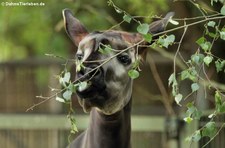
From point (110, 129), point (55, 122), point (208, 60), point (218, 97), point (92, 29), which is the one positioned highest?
point (208, 60)

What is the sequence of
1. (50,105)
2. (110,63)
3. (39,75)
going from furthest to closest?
(39,75) < (50,105) < (110,63)

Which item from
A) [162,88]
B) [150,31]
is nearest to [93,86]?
[150,31]

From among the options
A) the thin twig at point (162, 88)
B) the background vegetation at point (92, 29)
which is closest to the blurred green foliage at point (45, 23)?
the background vegetation at point (92, 29)

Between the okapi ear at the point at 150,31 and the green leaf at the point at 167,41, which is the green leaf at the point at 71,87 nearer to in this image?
the green leaf at the point at 167,41

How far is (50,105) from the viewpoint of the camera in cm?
629

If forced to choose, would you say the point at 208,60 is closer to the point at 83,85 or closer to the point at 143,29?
the point at 143,29

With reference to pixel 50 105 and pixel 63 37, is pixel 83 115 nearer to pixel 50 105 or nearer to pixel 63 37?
pixel 50 105

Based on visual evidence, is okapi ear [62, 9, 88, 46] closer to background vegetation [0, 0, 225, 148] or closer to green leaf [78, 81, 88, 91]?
green leaf [78, 81, 88, 91]

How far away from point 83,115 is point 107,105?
3.09 m

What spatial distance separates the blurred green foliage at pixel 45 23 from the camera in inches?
259

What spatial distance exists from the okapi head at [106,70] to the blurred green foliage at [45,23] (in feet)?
10.0

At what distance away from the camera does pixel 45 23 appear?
277 inches

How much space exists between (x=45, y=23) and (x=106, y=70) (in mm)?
4311

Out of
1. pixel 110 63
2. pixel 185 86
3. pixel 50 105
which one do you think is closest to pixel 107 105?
pixel 110 63
